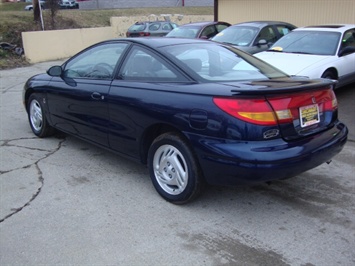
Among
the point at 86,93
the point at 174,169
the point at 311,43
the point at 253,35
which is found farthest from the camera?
the point at 253,35

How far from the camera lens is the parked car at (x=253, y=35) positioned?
32.1ft

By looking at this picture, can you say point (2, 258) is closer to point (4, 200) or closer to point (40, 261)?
point (40, 261)

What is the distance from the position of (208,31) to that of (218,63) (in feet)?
28.6

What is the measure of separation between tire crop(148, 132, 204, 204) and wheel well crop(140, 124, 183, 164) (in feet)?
0.31

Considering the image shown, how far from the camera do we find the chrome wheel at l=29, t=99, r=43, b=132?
5.75m

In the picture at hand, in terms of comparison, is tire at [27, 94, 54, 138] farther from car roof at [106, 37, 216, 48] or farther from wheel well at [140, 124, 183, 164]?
wheel well at [140, 124, 183, 164]

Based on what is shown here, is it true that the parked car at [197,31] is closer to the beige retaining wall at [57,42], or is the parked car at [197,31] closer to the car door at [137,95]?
the beige retaining wall at [57,42]

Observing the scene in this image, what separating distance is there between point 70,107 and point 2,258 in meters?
2.27

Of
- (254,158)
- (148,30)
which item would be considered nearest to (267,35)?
(254,158)

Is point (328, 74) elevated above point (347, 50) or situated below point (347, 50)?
below

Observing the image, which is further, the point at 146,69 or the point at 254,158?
the point at 146,69

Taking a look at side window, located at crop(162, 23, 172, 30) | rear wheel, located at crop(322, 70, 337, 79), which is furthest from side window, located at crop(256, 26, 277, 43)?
side window, located at crop(162, 23, 172, 30)

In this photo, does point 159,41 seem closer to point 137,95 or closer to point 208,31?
point 137,95

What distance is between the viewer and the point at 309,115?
11.2 feet
